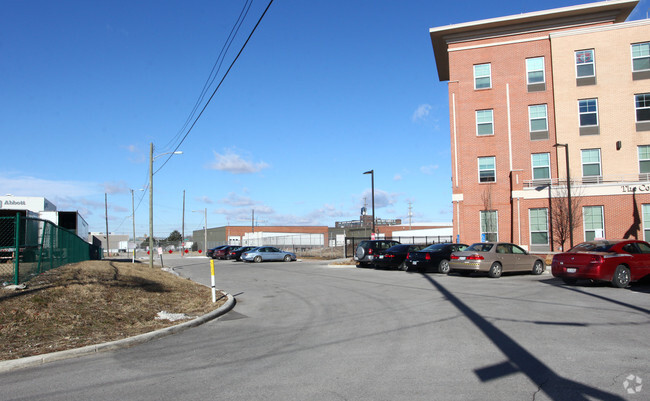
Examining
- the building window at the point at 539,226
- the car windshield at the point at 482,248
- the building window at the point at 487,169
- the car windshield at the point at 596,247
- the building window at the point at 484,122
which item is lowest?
the car windshield at the point at 482,248

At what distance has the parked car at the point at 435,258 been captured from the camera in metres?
22.1

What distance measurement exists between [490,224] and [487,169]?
11.6 ft

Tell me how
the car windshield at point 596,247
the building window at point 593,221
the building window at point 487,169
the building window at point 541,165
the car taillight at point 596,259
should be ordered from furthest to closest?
the building window at point 487,169
the building window at point 541,165
the building window at point 593,221
the car windshield at point 596,247
the car taillight at point 596,259

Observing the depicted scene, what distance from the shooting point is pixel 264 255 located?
1496 inches

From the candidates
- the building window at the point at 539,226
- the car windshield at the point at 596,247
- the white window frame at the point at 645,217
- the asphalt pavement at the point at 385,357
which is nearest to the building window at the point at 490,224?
the building window at the point at 539,226

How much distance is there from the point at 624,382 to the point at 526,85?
92.7 ft

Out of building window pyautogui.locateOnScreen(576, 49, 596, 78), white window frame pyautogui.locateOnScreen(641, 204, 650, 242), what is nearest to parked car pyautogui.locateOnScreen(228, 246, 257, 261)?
building window pyautogui.locateOnScreen(576, 49, 596, 78)

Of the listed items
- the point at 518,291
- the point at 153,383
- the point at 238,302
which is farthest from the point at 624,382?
the point at 238,302

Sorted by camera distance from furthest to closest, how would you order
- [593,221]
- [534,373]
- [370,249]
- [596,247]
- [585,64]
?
[585,64] → [593,221] → [370,249] → [596,247] → [534,373]

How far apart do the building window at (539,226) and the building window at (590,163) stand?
3245 millimetres

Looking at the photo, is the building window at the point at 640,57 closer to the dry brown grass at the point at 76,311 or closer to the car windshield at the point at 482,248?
the car windshield at the point at 482,248

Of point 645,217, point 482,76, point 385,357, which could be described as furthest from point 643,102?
point 385,357

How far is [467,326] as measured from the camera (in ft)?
29.5

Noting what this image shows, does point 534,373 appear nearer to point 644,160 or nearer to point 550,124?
point 550,124
